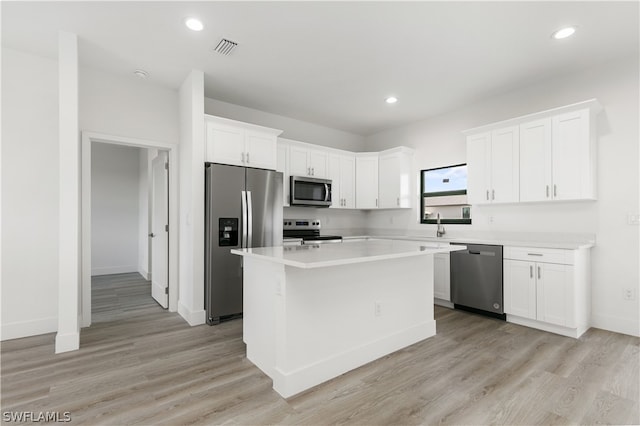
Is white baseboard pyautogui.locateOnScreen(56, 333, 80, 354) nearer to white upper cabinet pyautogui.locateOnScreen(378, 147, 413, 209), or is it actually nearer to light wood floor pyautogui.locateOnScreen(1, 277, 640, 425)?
light wood floor pyautogui.locateOnScreen(1, 277, 640, 425)

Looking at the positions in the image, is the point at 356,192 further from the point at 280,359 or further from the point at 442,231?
the point at 280,359

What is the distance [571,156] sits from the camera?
334 centimetres

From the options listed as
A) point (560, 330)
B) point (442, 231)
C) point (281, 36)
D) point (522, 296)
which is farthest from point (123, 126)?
point (560, 330)

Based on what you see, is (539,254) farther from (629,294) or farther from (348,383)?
(348,383)

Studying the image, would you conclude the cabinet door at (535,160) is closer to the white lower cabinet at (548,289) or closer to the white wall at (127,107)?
the white lower cabinet at (548,289)

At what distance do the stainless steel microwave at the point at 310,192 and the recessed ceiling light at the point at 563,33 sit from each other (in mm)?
3191

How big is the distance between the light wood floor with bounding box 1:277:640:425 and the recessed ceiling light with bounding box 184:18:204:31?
2829mm

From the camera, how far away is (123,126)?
3.70m

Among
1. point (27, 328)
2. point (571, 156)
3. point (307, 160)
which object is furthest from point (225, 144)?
point (571, 156)

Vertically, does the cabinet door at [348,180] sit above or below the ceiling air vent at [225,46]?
below

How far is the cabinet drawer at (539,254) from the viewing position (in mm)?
3154

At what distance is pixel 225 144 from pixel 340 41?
1768 mm

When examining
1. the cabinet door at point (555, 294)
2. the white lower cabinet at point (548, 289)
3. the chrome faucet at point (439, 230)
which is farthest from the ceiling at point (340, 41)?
the cabinet door at point (555, 294)

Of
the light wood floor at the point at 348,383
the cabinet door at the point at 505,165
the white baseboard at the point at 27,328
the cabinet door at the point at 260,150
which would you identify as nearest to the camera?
the light wood floor at the point at 348,383
